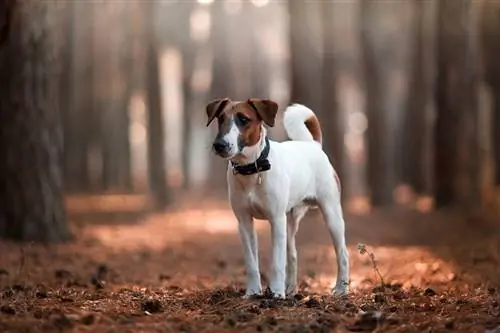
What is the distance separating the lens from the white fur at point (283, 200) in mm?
7270

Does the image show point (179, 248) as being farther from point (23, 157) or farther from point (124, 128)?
point (124, 128)

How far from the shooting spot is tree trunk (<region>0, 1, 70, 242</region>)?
12484mm

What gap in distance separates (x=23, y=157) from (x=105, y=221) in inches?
325

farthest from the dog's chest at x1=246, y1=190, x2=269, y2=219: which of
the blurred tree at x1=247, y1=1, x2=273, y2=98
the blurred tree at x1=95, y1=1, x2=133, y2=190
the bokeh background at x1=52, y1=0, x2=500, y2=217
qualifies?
the blurred tree at x1=247, y1=1, x2=273, y2=98

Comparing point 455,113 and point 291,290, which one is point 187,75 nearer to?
point 455,113

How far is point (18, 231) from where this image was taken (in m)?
12.5

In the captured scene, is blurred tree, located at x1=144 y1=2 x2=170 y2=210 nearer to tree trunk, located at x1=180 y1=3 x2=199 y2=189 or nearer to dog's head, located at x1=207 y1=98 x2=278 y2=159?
tree trunk, located at x1=180 y1=3 x2=199 y2=189

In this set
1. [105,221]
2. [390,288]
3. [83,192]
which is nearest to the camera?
[390,288]

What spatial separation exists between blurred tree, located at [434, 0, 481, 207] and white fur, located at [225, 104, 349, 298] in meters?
10.6

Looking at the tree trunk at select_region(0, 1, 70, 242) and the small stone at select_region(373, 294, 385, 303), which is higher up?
the tree trunk at select_region(0, 1, 70, 242)

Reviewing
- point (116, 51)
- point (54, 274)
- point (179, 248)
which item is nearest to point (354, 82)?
point (116, 51)

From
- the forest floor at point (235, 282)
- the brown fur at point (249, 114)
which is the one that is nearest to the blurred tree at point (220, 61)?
the forest floor at point (235, 282)

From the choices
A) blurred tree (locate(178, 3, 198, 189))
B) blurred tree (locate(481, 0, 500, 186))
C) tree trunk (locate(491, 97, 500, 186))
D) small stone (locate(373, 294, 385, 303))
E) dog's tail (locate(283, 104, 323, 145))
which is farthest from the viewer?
blurred tree (locate(178, 3, 198, 189))

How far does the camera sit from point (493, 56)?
26.1 metres
